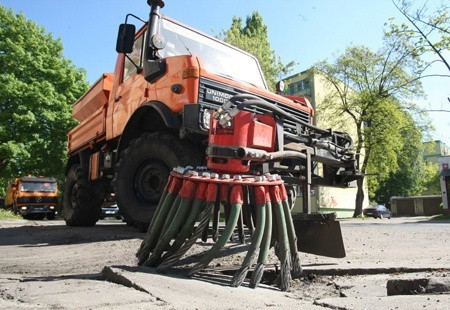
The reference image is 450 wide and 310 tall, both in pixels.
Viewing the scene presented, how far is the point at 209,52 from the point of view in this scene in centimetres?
614

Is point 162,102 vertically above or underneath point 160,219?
Result: above

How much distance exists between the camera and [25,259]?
464 cm

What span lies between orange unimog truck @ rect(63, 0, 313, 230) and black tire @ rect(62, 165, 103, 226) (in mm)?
1257

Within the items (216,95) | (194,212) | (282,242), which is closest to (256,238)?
(282,242)

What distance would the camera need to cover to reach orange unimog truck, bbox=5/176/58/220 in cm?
2612

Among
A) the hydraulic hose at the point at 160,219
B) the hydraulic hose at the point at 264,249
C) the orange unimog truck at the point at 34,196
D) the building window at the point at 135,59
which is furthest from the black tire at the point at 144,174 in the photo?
the orange unimog truck at the point at 34,196

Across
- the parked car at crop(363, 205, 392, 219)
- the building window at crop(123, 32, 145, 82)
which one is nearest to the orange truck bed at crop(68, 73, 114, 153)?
the building window at crop(123, 32, 145, 82)

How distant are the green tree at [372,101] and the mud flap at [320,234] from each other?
2560cm

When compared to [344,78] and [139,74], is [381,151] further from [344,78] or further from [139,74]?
[139,74]

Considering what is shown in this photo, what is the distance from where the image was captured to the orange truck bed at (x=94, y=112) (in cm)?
755

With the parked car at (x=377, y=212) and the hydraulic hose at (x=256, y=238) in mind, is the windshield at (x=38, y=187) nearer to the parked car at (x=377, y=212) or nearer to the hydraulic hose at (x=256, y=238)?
the parked car at (x=377, y=212)

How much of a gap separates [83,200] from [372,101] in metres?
26.1

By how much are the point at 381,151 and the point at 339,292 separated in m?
28.5

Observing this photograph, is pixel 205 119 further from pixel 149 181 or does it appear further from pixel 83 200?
pixel 83 200
